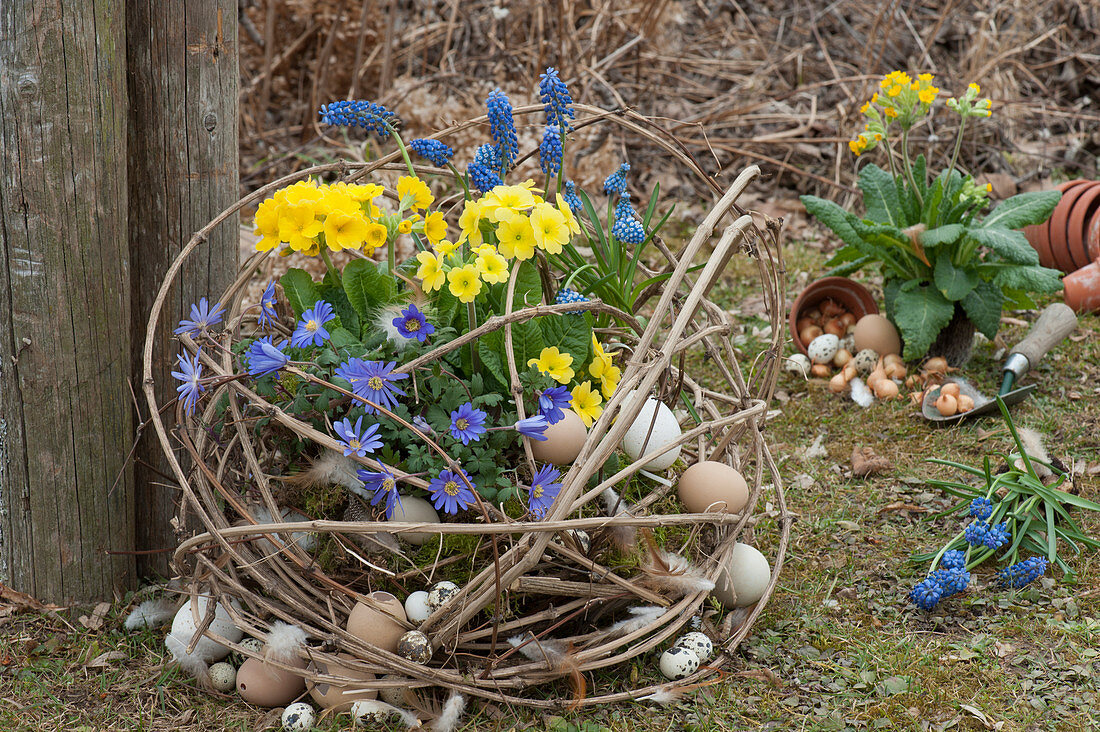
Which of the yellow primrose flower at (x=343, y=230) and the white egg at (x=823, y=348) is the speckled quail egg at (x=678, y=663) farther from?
the white egg at (x=823, y=348)

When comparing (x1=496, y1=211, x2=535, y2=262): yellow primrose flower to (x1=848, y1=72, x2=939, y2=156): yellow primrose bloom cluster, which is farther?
(x1=848, y1=72, x2=939, y2=156): yellow primrose bloom cluster

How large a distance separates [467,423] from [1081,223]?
9.91ft

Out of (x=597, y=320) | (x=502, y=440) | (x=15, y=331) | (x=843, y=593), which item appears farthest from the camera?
(x=597, y=320)

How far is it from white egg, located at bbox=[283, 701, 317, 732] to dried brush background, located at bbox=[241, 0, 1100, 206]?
129 inches

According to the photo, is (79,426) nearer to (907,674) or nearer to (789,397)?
(907,674)

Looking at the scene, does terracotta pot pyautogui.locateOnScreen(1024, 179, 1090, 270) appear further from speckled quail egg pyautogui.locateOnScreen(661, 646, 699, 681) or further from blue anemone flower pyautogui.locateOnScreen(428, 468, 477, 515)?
blue anemone flower pyautogui.locateOnScreen(428, 468, 477, 515)

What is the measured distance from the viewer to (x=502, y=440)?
5.95 feet

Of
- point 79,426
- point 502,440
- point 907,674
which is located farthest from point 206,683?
point 907,674

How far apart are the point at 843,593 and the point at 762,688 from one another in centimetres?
45

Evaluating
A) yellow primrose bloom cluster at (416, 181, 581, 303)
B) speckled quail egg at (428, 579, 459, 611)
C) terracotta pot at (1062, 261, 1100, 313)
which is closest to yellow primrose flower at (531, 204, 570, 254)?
yellow primrose bloom cluster at (416, 181, 581, 303)

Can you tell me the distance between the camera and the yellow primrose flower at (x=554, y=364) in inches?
71.4

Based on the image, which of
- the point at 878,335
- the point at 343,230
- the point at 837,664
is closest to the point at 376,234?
the point at 343,230

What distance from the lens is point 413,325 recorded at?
1.76 metres

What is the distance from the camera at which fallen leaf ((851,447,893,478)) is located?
2779 millimetres
